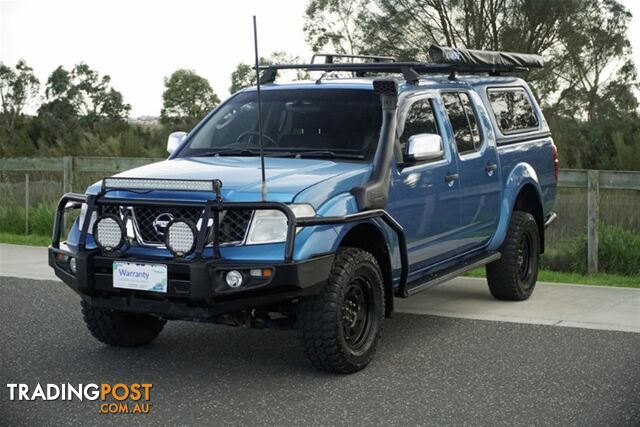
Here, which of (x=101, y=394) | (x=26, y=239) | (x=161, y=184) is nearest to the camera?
(x=101, y=394)

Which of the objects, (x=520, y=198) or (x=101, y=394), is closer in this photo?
(x=101, y=394)

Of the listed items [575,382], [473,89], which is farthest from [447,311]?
[575,382]

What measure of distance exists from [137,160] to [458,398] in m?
8.81

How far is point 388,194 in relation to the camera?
7129mm

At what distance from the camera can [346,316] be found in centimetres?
671

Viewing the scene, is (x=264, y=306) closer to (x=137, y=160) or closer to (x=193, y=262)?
(x=193, y=262)

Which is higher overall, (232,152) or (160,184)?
(232,152)

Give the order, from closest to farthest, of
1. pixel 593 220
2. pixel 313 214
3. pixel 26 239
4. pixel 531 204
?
pixel 313 214, pixel 531 204, pixel 593 220, pixel 26 239

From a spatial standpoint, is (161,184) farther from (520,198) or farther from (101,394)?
(520,198)

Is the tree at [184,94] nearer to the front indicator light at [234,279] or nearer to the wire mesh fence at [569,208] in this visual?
the wire mesh fence at [569,208]

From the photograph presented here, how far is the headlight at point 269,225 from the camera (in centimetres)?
625

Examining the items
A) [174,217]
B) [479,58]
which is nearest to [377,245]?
[174,217]

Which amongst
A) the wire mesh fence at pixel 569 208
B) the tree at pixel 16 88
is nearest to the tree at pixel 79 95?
the tree at pixel 16 88

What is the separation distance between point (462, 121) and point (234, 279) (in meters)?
3.25
